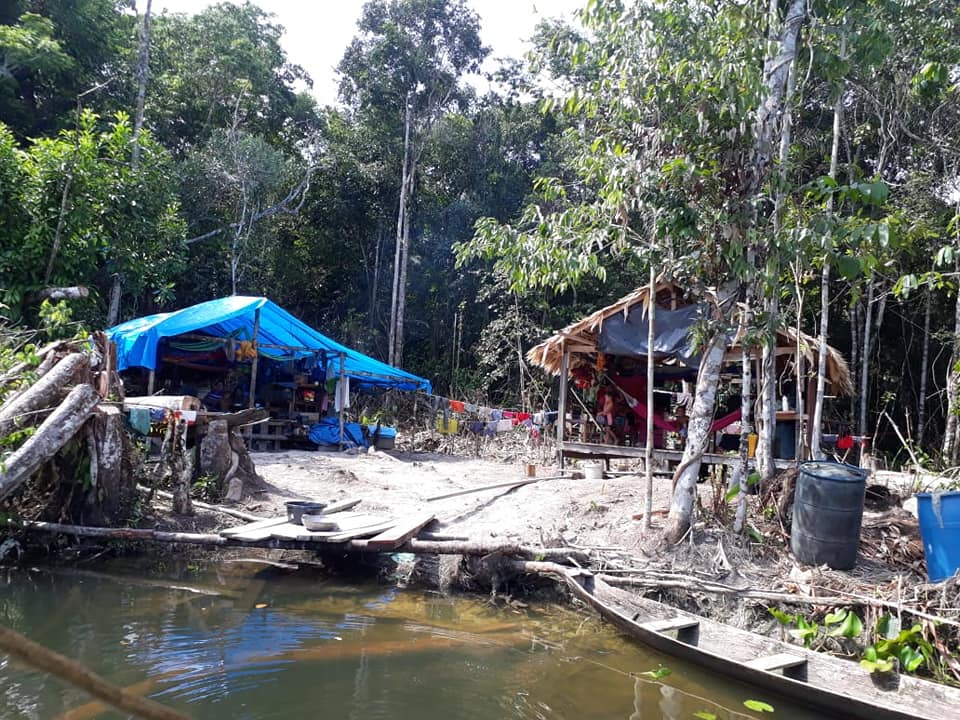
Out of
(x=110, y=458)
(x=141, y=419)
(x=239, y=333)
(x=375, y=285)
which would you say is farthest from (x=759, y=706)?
(x=375, y=285)

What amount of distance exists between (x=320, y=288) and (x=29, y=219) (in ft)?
45.7

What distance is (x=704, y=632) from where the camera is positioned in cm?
545

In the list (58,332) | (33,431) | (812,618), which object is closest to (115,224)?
(58,332)

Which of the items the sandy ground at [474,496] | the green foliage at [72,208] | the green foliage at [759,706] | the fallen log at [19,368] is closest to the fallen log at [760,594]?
the sandy ground at [474,496]

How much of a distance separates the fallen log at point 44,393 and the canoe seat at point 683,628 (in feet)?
18.7

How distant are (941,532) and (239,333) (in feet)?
38.8

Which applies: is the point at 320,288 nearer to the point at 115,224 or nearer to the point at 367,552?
the point at 115,224

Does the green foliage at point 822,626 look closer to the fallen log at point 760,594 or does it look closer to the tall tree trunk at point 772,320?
the fallen log at point 760,594

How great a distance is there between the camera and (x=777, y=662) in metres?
4.82

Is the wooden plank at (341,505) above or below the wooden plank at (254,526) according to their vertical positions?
above

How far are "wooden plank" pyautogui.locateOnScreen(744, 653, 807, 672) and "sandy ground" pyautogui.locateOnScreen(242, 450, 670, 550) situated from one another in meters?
2.25

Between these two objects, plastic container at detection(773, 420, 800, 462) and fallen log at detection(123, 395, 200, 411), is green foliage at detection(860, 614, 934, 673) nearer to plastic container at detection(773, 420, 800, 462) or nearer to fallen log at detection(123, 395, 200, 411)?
plastic container at detection(773, 420, 800, 462)

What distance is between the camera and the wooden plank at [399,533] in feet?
22.3

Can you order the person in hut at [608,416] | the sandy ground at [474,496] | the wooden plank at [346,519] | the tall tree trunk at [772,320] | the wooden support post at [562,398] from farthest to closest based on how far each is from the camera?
the person in hut at [608,416] < the wooden support post at [562,398] < the sandy ground at [474,496] < the wooden plank at [346,519] < the tall tree trunk at [772,320]
